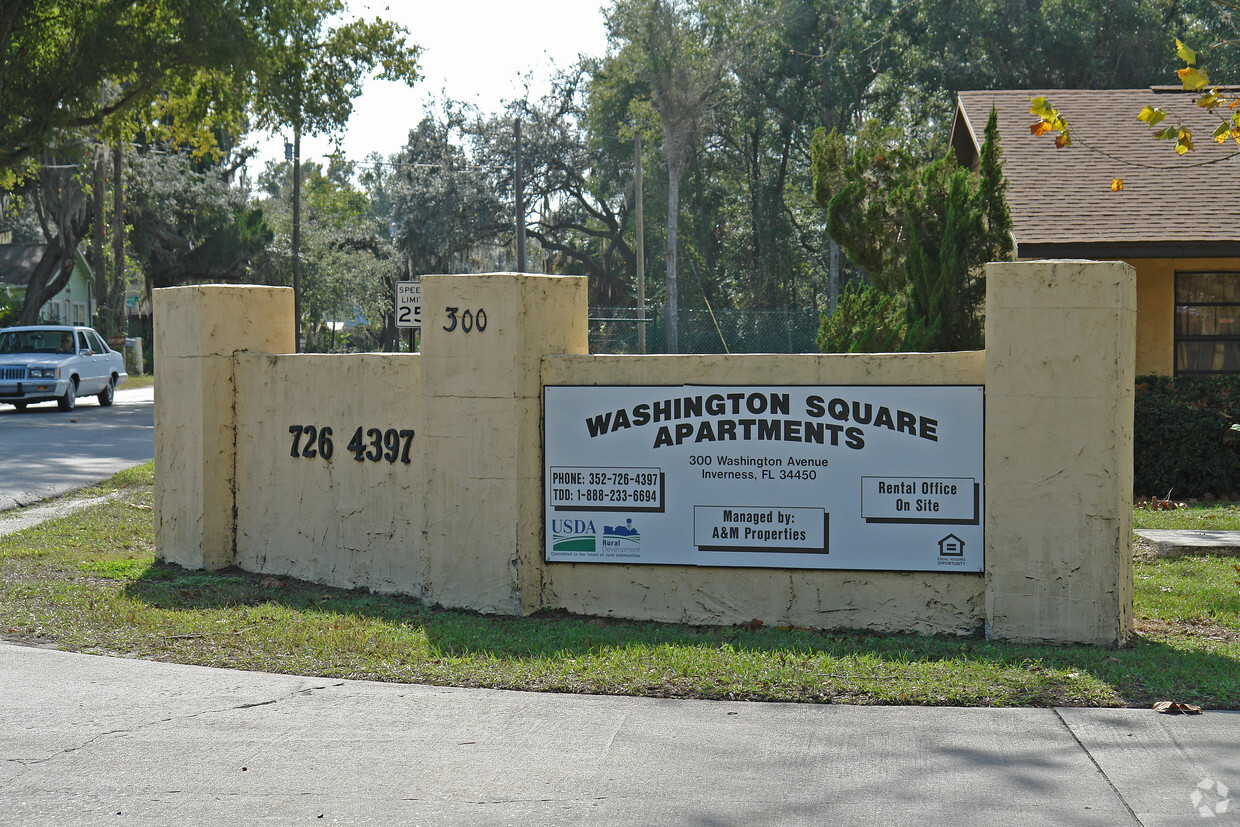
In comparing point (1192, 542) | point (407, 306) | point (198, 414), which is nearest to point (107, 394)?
point (407, 306)

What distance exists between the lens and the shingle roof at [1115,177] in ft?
45.4

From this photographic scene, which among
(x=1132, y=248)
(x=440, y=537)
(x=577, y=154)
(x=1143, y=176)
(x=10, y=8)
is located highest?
(x=577, y=154)

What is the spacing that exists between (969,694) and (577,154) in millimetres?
48934

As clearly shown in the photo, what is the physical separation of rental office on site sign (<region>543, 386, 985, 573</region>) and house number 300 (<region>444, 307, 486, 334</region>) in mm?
632

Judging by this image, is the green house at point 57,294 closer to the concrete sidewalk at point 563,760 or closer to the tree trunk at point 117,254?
the tree trunk at point 117,254

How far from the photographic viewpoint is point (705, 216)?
50.2 m

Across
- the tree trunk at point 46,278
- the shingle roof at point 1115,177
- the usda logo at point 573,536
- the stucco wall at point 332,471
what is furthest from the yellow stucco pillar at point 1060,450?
the tree trunk at point 46,278

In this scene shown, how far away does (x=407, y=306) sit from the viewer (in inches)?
531

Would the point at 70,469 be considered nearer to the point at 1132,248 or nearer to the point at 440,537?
the point at 440,537

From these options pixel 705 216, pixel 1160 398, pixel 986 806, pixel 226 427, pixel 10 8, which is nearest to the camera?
pixel 986 806

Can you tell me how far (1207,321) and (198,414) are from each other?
12378 millimetres

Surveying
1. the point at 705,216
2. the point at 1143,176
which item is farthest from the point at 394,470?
the point at 705,216

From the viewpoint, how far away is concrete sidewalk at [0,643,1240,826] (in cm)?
434

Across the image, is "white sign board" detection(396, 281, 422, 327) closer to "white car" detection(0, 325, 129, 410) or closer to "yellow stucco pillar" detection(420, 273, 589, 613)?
"yellow stucco pillar" detection(420, 273, 589, 613)
